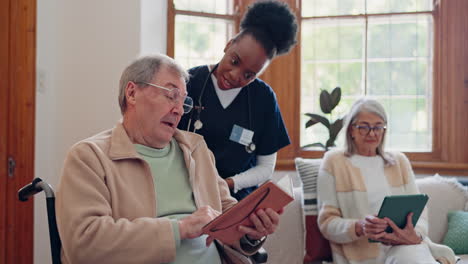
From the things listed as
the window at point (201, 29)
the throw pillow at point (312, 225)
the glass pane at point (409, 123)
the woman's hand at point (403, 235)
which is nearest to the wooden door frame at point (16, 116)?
the window at point (201, 29)

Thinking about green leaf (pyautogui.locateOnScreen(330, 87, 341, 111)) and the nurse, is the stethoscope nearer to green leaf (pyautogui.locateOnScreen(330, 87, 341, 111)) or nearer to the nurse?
the nurse

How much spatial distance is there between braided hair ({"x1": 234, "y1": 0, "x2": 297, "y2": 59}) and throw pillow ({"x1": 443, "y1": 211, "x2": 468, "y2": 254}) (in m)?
1.51

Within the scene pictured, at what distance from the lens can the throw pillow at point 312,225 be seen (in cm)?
252

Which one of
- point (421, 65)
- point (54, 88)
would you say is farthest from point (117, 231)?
point (421, 65)

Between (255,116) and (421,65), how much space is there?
2.15m

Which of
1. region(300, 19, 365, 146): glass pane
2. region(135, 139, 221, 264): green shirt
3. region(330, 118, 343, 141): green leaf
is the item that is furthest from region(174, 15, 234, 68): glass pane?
region(135, 139, 221, 264): green shirt

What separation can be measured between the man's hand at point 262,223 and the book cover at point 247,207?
0.05 ft

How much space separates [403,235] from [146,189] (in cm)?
128

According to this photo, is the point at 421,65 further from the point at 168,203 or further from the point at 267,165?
the point at 168,203

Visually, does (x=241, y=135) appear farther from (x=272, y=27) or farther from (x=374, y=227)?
(x=374, y=227)

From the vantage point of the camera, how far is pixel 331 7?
378cm

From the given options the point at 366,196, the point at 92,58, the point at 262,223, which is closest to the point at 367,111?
the point at 366,196

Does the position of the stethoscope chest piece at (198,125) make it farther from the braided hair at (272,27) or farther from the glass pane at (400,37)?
the glass pane at (400,37)

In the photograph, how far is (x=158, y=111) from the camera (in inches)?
60.6
